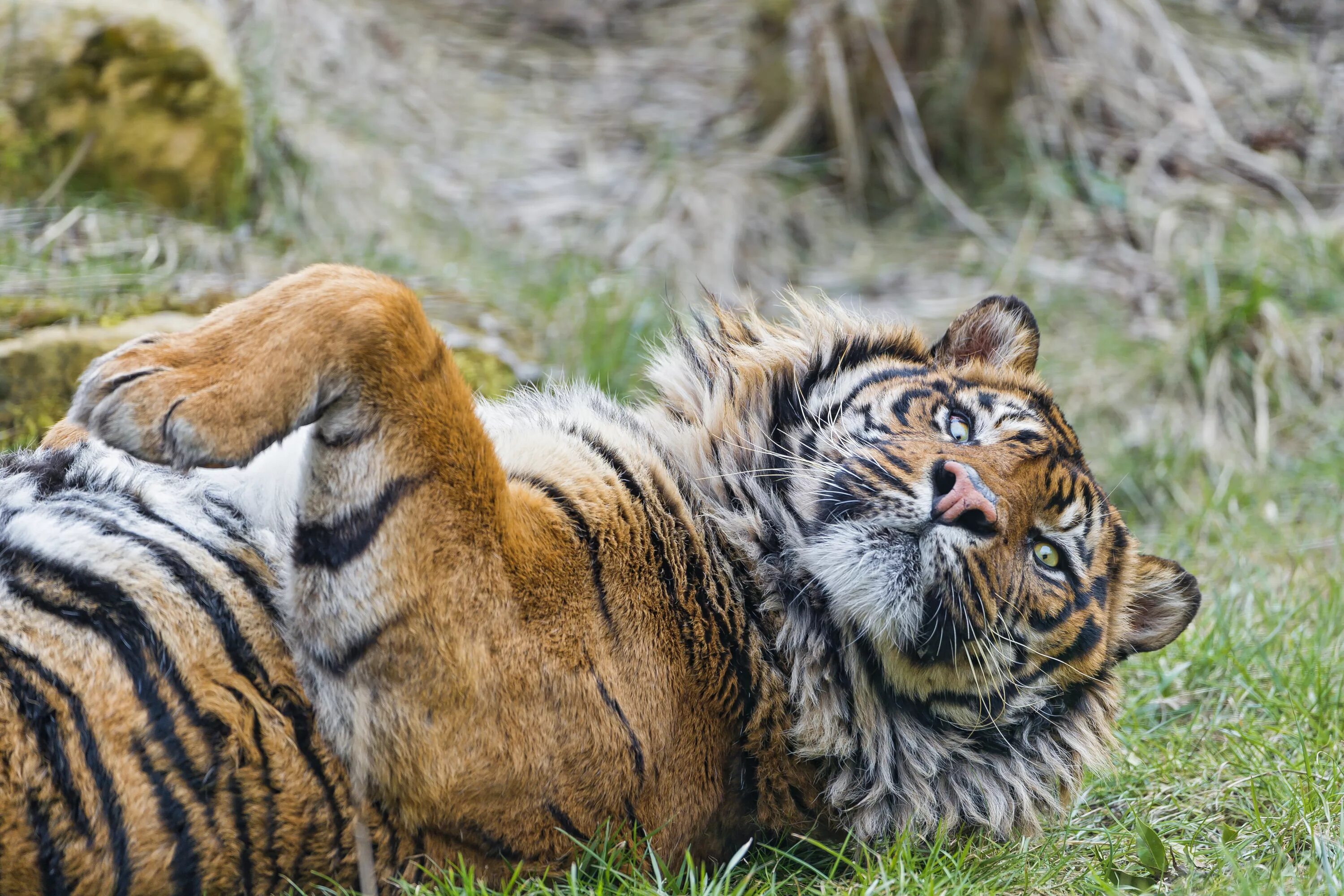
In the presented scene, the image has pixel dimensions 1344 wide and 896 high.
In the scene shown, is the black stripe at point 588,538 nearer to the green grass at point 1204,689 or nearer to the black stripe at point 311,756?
the green grass at point 1204,689

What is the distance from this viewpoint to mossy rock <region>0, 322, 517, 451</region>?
422cm

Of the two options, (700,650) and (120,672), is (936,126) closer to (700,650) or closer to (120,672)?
(700,650)

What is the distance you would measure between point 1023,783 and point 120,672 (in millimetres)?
2324

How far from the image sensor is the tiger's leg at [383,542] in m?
2.62

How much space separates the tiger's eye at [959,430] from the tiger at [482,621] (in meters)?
0.01

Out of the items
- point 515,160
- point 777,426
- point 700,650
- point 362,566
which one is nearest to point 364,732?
point 362,566

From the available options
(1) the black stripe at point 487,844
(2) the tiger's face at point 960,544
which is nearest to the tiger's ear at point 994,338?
(2) the tiger's face at point 960,544

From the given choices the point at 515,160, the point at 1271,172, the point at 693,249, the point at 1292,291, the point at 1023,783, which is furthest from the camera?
the point at 515,160

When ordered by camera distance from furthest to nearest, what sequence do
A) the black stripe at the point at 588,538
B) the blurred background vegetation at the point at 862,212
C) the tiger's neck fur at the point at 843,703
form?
the blurred background vegetation at the point at 862,212, the tiger's neck fur at the point at 843,703, the black stripe at the point at 588,538

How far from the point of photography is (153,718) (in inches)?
101

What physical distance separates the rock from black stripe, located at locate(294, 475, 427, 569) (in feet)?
12.2

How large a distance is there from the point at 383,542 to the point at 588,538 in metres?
0.53

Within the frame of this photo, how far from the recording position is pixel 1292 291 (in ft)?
23.2

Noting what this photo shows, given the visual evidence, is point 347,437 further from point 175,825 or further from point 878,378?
point 878,378
